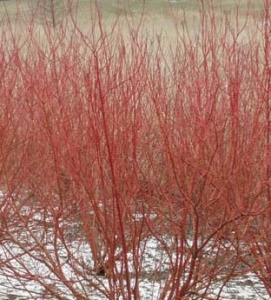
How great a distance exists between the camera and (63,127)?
466 cm

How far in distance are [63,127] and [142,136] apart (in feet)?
3.21

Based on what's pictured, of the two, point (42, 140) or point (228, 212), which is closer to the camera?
point (228, 212)

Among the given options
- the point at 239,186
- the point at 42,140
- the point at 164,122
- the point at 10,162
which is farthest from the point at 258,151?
the point at 10,162

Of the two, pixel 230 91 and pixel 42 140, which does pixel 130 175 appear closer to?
pixel 230 91

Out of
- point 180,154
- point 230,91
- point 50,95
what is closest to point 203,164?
point 180,154

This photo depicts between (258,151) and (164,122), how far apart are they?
85cm

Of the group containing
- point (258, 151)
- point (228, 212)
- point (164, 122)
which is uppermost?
point (164, 122)

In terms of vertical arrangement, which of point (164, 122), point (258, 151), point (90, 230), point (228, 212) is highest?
point (164, 122)

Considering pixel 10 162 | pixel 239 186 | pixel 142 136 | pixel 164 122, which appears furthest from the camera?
pixel 10 162

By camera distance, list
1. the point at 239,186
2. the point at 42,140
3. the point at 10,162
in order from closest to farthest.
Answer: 1. the point at 239,186
2. the point at 42,140
3. the point at 10,162

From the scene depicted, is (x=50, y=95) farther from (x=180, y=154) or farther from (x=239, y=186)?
(x=239, y=186)

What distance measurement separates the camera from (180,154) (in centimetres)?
454

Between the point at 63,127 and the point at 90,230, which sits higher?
the point at 63,127

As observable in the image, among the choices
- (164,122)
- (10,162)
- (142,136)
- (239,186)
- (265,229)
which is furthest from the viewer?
(10,162)
